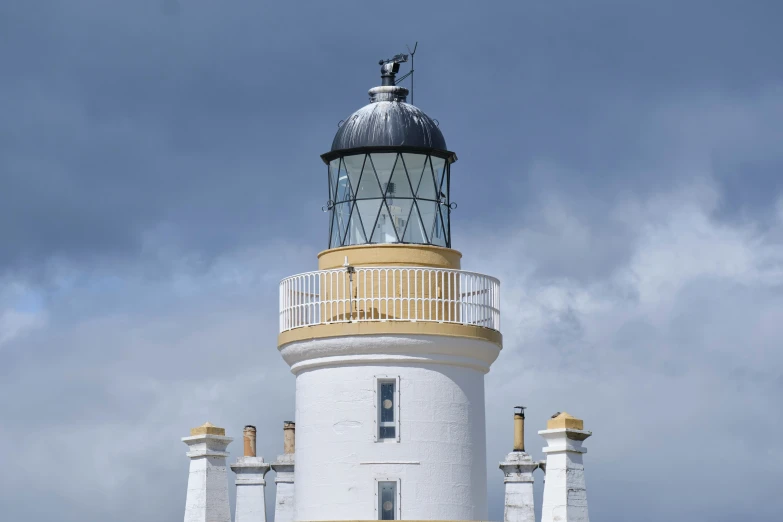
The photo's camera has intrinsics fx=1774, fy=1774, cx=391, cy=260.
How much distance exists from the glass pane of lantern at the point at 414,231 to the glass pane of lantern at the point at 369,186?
26.5 inches

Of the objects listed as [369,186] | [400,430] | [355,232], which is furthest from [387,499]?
[369,186]

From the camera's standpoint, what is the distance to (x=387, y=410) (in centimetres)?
2978

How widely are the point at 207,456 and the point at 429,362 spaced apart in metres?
4.85

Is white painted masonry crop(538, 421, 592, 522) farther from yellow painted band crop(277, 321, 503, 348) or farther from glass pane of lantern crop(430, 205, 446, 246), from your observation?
glass pane of lantern crop(430, 205, 446, 246)

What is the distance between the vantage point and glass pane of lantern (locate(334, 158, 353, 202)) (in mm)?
31188

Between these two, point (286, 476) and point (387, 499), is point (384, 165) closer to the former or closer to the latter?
point (387, 499)

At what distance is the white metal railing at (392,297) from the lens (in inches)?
1179

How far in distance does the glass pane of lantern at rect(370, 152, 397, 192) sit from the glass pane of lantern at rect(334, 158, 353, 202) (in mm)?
571

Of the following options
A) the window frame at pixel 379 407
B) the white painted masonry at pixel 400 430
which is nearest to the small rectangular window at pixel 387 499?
the white painted masonry at pixel 400 430

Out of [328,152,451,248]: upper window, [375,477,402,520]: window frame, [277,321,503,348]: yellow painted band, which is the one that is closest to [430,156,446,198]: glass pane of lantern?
[328,152,451,248]: upper window

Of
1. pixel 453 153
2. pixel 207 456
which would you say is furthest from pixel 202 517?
pixel 453 153

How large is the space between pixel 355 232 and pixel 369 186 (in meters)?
0.85

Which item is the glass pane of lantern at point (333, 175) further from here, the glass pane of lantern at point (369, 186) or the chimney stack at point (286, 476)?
the chimney stack at point (286, 476)

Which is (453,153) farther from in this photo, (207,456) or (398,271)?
(207,456)
